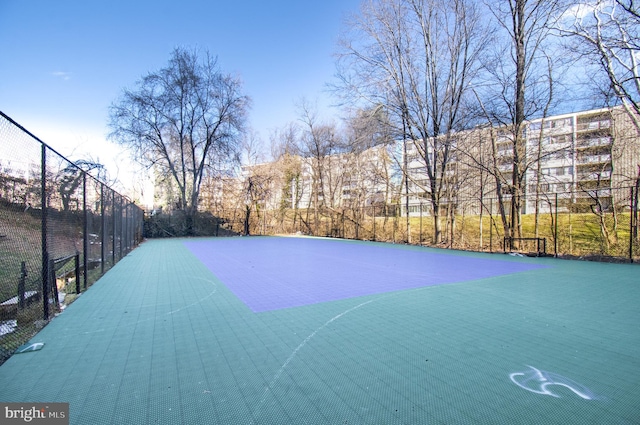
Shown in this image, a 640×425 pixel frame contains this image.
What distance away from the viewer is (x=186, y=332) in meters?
3.16

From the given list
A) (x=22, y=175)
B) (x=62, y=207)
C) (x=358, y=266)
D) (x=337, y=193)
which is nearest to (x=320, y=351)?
(x=22, y=175)

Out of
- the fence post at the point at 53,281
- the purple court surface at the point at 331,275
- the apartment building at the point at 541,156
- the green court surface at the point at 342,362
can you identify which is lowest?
the purple court surface at the point at 331,275

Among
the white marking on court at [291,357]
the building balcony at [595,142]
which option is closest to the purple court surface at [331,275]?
the white marking on court at [291,357]

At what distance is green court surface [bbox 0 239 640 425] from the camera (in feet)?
5.97

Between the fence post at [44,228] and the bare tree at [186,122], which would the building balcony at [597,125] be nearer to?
the fence post at [44,228]

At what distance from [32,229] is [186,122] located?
20.8 m

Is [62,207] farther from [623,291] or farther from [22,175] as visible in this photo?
[623,291]

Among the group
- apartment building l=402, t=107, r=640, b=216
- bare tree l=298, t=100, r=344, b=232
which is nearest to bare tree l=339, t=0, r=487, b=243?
apartment building l=402, t=107, r=640, b=216

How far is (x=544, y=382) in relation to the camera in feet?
7.01

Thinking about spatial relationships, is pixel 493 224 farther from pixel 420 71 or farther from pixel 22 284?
pixel 22 284

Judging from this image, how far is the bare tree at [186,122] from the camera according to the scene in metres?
20.2

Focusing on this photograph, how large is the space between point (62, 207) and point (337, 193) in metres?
20.4

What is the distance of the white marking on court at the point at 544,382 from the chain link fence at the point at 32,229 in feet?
12.9

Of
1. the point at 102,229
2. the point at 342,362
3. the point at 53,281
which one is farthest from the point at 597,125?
the point at 53,281
